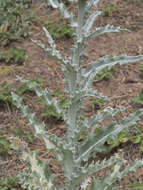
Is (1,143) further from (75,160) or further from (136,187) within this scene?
(136,187)

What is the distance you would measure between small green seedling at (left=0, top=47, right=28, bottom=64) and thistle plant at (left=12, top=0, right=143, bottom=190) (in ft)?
5.14

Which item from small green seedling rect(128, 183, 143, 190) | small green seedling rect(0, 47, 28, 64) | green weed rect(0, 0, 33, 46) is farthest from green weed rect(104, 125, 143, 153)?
green weed rect(0, 0, 33, 46)

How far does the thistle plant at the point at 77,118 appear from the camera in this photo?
51.8 inches

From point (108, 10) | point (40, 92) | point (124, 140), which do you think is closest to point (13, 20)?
point (108, 10)

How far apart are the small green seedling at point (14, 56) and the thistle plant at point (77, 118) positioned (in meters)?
1.57

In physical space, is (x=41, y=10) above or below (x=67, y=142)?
above

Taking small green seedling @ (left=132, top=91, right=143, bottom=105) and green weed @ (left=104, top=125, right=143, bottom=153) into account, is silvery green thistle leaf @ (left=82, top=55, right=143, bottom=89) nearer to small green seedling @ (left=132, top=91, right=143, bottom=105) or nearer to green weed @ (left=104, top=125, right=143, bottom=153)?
green weed @ (left=104, top=125, right=143, bottom=153)

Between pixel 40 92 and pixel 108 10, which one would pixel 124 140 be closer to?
pixel 40 92

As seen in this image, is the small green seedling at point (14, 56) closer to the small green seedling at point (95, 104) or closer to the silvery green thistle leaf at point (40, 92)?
the small green seedling at point (95, 104)

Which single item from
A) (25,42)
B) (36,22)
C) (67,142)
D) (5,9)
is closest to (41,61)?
(25,42)

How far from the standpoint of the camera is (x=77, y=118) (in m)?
1.51

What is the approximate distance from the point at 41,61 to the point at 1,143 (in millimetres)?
1197

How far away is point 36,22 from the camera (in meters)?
3.77

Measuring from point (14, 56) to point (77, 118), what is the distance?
5.96 ft
